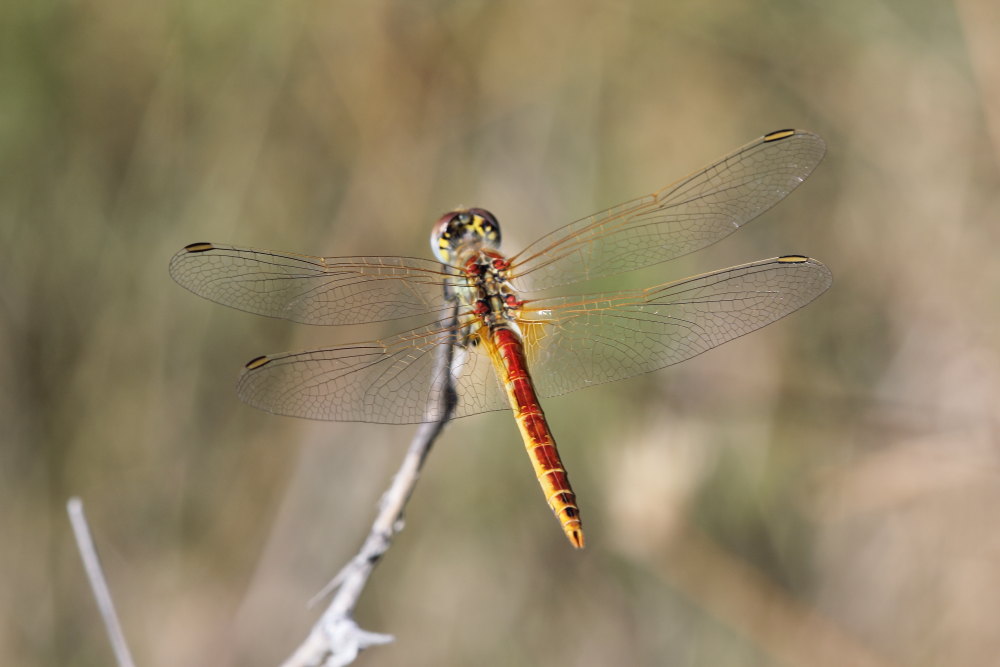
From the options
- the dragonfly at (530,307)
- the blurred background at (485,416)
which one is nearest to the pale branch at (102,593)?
the dragonfly at (530,307)

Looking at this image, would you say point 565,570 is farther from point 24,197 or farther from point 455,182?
point 24,197

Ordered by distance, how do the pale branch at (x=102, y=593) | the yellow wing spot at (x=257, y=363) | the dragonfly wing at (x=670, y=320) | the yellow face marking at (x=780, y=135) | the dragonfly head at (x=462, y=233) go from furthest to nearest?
1. the dragonfly head at (x=462, y=233)
2. the yellow face marking at (x=780, y=135)
3. the dragonfly wing at (x=670, y=320)
4. the yellow wing spot at (x=257, y=363)
5. the pale branch at (x=102, y=593)

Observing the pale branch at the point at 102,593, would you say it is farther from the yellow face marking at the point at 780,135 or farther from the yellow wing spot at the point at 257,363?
the yellow face marking at the point at 780,135

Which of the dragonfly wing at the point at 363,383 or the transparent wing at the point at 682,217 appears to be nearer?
the dragonfly wing at the point at 363,383

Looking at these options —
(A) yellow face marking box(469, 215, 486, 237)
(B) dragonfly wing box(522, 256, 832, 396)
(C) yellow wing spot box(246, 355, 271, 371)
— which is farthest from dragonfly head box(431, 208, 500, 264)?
(C) yellow wing spot box(246, 355, 271, 371)

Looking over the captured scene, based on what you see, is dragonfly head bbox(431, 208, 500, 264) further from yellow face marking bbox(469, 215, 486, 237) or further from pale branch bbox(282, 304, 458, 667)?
pale branch bbox(282, 304, 458, 667)

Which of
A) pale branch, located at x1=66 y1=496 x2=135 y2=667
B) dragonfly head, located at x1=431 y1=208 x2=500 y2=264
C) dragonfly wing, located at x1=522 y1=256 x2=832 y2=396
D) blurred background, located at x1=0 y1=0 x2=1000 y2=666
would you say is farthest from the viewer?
blurred background, located at x1=0 y1=0 x2=1000 y2=666

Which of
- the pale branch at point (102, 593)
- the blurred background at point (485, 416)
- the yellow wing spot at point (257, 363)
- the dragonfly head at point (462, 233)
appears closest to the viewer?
the pale branch at point (102, 593)

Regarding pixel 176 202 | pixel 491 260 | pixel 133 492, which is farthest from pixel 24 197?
pixel 491 260

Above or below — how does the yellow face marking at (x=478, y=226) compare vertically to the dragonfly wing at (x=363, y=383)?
above
